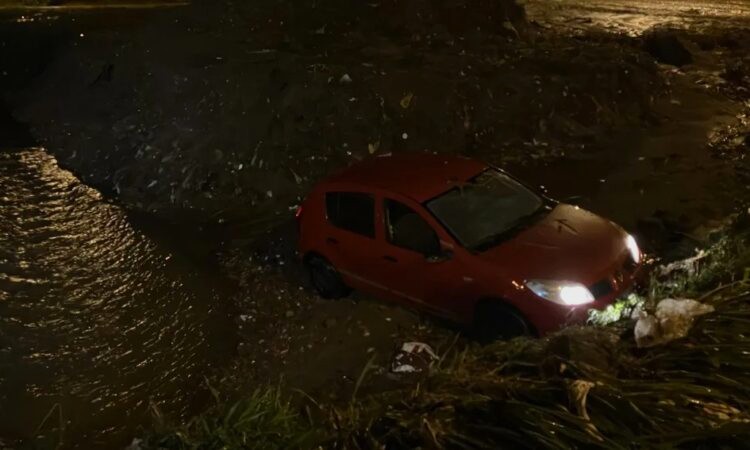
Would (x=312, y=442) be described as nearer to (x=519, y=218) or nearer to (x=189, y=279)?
(x=519, y=218)

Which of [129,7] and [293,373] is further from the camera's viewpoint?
[129,7]

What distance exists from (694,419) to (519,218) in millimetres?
4123

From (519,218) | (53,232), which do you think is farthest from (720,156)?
(53,232)

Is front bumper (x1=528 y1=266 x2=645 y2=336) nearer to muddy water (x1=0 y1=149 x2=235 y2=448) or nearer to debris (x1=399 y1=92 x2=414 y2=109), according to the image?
muddy water (x1=0 y1=149 x2=235 y2=448)

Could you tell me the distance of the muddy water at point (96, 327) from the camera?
6.82 m

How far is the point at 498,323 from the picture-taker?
6281 millimetres

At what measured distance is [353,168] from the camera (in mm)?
7980

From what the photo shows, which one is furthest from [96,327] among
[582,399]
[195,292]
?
[582,399]

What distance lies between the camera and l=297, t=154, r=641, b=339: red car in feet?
19.7

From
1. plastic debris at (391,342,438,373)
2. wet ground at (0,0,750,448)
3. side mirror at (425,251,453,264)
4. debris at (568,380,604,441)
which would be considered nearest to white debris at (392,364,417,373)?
plastic debris at (391,342,438,373)

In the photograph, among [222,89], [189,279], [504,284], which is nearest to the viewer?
[504,284]

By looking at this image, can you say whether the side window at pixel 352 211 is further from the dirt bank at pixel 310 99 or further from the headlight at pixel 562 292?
the dirt bank at pixel 310 99

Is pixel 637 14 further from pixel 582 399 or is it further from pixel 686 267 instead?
pixel 582 399

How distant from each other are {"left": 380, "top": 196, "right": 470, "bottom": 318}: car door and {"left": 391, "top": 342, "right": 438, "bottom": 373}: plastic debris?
0.40 meters
